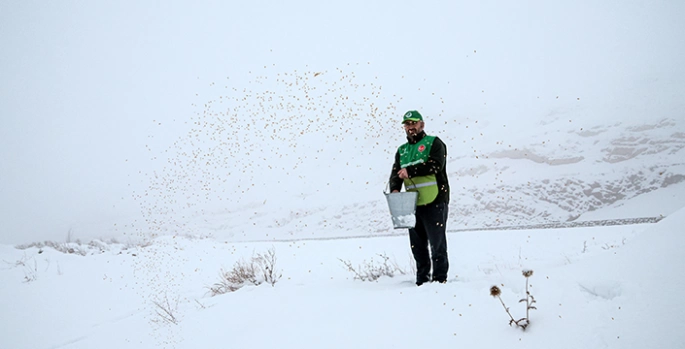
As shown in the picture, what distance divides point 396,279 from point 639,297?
7.88 feet

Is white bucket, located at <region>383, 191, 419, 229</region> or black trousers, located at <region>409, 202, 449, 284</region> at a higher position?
white bucket, located at <region>383, 191, 419, 229</region>

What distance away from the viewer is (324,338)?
2512mm

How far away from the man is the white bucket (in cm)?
15

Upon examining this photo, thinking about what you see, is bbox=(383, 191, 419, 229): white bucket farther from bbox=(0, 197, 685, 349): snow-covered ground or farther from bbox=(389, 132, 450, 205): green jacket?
bbox=(0, 197, 685, 349): snow-covered ground

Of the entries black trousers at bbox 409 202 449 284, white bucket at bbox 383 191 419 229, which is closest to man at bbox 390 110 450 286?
black trousers at bbox 409 202 449 284

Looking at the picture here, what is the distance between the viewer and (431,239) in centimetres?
353

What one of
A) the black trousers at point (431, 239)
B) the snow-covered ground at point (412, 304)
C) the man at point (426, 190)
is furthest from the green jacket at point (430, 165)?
the snow-covered ground at point (412, 304)

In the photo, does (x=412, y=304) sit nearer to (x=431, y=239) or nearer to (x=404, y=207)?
(x=431, y=239)

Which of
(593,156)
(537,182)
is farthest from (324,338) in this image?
(593,156)

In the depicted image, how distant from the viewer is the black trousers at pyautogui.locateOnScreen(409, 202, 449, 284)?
349 centimetres

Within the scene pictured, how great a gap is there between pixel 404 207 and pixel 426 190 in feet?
0.90

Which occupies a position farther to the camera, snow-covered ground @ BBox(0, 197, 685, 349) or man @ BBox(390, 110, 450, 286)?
man @ BBox(390, 110, 450, 286)

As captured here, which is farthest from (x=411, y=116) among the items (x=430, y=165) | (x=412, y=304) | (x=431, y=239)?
(x=412, y=304)

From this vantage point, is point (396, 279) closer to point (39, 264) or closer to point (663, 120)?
point (39, 264)
